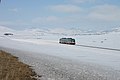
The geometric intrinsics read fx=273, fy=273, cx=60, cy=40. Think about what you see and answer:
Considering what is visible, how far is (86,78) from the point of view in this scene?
56.1ft

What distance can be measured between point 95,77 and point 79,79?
1502mm

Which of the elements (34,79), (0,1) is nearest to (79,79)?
(34,79)

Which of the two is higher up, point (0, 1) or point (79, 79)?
point (0, 1)

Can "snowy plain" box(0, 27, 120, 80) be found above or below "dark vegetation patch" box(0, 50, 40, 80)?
below

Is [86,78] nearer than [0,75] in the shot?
No

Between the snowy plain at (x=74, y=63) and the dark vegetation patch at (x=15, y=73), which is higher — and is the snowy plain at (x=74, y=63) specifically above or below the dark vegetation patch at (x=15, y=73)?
below

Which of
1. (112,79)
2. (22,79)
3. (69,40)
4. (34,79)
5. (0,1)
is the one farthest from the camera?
(69,40)

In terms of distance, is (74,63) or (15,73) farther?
(74,63)

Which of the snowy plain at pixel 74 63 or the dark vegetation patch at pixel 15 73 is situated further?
the snowy plain at pixel 74 63

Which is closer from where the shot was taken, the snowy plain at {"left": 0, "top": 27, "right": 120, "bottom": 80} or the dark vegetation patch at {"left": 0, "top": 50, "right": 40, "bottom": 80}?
the dark vegetation patch at {"left": 0, "top": 50, "right": 40, "bottom": 80}

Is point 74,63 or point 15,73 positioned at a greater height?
point 15,73

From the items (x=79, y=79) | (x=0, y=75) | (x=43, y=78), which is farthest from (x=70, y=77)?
(x=0, y=75)

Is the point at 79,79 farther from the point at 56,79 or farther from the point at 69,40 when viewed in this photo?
the point at 69,40

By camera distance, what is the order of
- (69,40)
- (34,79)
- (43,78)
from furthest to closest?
1. (69,40)
2. (43,78)
3. (34,79)
